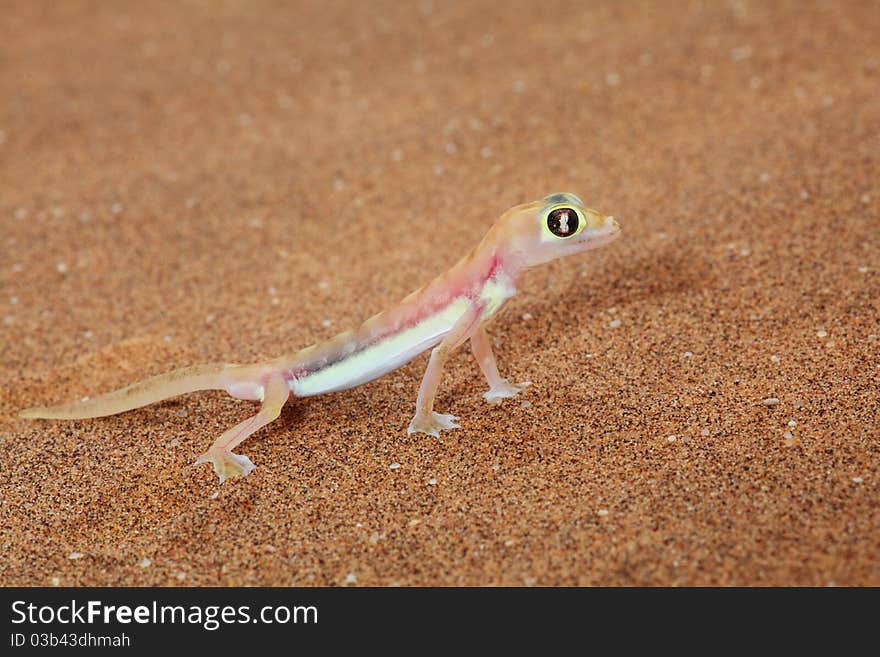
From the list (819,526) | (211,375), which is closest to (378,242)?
(211,375)

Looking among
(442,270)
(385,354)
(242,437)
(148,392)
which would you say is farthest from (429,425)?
(442,270)

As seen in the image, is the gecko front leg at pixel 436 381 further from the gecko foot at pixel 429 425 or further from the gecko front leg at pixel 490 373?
the gecko front leg at pixel 490 373

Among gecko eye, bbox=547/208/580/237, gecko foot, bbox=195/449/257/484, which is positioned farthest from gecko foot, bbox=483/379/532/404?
gecko foot, bbox=195/449/257/484

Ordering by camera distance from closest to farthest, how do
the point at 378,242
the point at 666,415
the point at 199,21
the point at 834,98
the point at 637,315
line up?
the point at 666,415 → the point at 637,315 → the point at 378,242 → the point at 834,98 → the point at 199,21

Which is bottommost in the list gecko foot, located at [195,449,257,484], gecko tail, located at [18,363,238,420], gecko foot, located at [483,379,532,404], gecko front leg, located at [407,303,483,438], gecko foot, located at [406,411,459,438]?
gecko foot, located at [195,449,257,484]

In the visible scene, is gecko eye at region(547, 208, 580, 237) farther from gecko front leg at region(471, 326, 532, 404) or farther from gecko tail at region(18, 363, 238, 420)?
gecko tail at region(18, 363, 238, 420)

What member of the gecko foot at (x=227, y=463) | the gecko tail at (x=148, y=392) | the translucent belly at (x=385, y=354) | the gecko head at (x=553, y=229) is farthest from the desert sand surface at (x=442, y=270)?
the gecko head at (x=553, y=229)

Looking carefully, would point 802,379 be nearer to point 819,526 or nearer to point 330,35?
point 819,526
